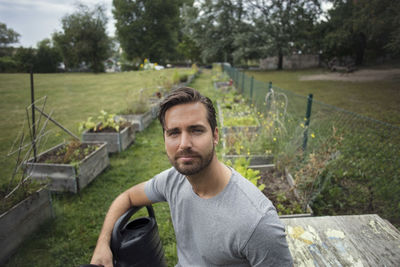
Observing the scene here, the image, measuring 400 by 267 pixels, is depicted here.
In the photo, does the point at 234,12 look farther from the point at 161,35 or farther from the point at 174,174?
the point at 174,174

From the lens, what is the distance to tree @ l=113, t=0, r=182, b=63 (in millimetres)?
28875

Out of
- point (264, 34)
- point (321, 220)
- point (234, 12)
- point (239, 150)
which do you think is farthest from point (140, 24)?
point (321, 220)

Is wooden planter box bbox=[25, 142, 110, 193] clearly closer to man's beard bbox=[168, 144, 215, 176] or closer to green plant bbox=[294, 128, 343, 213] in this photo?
man's beard bbox=[168, 144, 215, 176]

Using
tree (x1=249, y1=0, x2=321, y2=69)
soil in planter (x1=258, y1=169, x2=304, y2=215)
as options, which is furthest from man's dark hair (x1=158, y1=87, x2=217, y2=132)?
tree (x1=249, y1=0, x2=321, y2=69)

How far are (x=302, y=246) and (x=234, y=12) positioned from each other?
100 ft

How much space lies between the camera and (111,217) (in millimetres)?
1548

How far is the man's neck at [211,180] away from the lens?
117 cm

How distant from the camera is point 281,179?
10.5ft

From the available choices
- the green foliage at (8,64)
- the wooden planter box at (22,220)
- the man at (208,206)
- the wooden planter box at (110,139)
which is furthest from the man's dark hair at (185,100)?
the wooden planter box at (110,139)

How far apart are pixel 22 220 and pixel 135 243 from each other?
1.99 metres

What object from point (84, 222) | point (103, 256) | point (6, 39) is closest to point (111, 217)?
point (103, 256)

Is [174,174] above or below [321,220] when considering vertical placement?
above

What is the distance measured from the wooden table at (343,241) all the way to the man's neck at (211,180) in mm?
717

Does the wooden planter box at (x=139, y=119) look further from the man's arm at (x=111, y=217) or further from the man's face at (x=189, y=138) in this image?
the man's face at (x=189, y=138)
